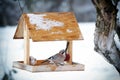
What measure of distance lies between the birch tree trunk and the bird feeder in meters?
0.52

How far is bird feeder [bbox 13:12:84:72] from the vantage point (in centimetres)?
214

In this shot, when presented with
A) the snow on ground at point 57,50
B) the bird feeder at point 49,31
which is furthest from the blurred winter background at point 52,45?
the bird feeder at point 49,31

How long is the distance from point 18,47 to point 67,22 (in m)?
0.63

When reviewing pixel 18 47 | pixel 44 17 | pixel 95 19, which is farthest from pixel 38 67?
pixel 95 19

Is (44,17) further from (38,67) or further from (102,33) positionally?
(102,33)

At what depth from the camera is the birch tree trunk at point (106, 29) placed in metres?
2.77

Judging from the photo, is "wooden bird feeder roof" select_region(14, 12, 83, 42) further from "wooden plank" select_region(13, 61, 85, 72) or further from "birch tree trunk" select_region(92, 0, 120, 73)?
"birch tree trunk" select_region(92, 0, 120, 73)

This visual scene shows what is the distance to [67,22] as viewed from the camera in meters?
2.27

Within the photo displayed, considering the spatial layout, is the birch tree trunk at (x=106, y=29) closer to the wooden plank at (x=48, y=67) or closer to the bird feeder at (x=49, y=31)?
the bird feeder at (x=49, y=31)

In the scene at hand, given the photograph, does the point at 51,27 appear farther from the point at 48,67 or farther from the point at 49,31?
the point at 48,67

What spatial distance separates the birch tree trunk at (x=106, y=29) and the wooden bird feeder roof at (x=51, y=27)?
517 mm

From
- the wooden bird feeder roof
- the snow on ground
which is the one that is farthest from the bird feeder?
the snow on ground

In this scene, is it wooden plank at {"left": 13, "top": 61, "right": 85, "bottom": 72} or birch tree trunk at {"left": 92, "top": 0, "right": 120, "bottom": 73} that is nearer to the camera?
wooden plank at {"left": 13, "top": 61, "right": 85, "bottom": 72}

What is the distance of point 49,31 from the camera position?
217 cm
